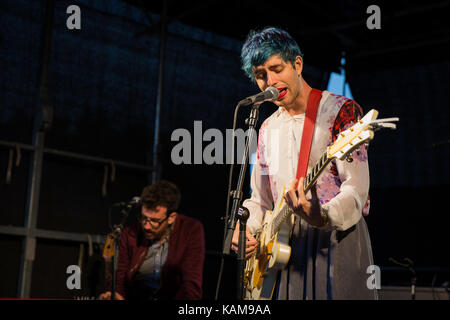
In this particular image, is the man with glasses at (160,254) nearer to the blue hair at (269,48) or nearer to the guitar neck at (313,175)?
the guitar neck at (313,175)

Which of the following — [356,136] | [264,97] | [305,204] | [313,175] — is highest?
[264,97]

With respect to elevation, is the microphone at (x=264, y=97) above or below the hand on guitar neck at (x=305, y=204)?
above

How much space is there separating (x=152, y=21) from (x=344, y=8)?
9.25 feet

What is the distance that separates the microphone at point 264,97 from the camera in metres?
2.13

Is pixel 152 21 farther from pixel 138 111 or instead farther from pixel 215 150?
pixel 215 150

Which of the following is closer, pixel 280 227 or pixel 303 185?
pixel 303 185

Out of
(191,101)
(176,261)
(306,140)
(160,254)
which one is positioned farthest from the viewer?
(191,101)

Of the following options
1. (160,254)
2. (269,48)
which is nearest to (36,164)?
(160,254)

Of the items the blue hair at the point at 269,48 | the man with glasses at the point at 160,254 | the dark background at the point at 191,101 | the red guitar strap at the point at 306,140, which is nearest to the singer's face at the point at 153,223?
the man with glasses at the point at 160,254

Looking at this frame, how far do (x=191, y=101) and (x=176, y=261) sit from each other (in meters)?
3.74

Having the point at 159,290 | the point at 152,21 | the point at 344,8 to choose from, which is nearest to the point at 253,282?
the point at 159,290

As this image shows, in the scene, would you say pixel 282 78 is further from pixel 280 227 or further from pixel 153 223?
pixel 153 223

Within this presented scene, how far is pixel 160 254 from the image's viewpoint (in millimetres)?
4051

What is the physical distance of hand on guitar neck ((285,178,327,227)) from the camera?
1.83 meters
